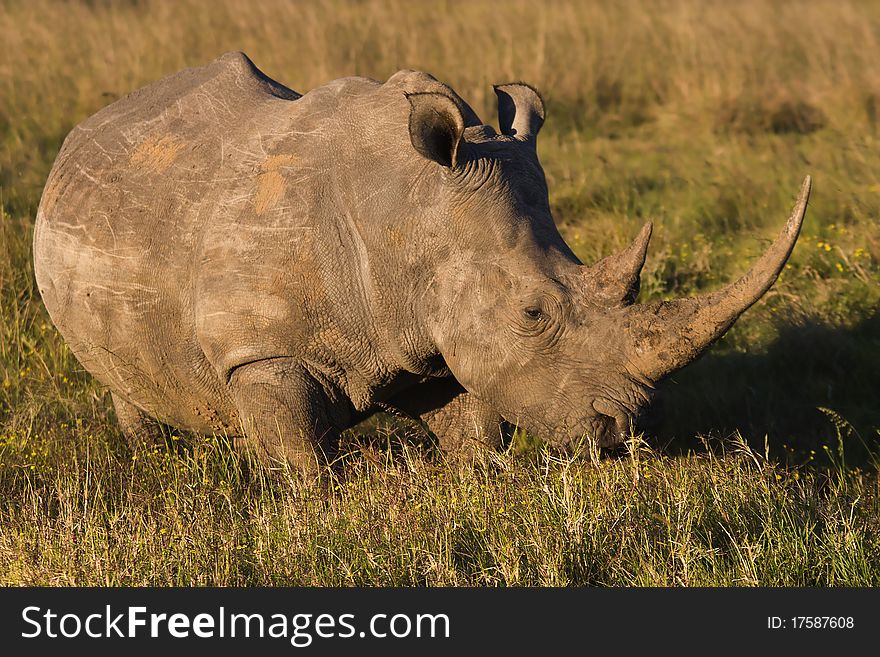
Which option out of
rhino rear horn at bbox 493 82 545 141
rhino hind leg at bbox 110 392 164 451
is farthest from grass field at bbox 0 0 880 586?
rhino rear horn at bbox 493 82 545 141

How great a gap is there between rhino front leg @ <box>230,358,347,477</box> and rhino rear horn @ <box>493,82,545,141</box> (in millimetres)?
1339

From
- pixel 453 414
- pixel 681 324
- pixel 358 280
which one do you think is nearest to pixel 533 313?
pixel 681 324

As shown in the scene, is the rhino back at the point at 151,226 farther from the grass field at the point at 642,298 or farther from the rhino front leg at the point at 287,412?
the grass field at the point at 642,298

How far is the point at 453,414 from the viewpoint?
5941 millimetres

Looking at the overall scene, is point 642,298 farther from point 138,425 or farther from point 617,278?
point 617,278

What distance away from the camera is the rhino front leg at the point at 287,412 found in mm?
5379

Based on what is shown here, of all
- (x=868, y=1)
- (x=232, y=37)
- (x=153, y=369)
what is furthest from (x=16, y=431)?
(x=868, y=1)

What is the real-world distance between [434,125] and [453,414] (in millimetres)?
1347

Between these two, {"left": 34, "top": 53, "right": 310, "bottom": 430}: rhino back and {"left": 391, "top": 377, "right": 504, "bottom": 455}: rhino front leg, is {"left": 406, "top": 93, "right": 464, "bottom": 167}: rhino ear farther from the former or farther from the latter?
{"left": 391, "top": 377, "right": 504, "bottom": 455}: rhino front leg

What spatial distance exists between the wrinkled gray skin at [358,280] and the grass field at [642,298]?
30cm

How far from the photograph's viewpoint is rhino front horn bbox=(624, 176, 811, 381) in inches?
190

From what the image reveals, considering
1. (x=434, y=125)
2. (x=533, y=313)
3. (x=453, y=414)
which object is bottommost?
(x=453, y=414)

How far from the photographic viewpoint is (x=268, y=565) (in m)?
4.99

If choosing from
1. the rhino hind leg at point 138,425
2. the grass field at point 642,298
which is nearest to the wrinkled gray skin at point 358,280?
the grass field at point 642,298
